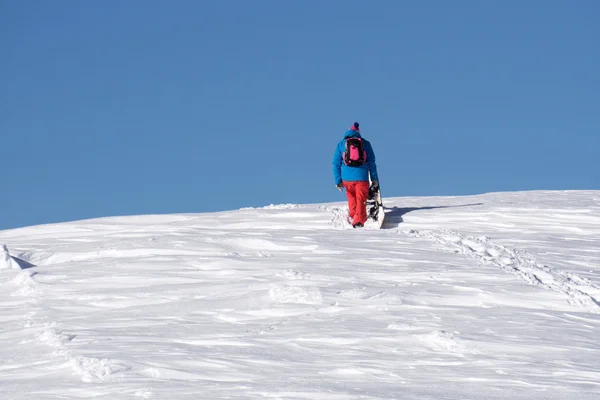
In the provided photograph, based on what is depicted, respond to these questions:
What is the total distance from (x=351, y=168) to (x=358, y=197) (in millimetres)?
442

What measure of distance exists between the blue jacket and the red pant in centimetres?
8

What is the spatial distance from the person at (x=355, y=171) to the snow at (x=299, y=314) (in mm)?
756

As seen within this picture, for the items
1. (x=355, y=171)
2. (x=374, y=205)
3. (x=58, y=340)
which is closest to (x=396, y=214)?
(x=374, y=205)

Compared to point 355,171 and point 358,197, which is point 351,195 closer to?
point 358,197

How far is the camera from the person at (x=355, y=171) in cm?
1294

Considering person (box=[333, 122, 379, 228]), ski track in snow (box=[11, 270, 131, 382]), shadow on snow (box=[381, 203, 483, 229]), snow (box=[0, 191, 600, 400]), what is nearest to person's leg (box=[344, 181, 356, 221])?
person (box=[333, 122, 379, 228])

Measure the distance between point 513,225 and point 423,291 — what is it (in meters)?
6.18

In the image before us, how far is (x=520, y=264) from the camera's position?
9.75 metres

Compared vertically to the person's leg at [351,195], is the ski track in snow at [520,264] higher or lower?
lower

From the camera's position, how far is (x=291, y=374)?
5121 mm

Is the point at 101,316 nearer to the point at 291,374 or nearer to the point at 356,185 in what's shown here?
the point at 291,374

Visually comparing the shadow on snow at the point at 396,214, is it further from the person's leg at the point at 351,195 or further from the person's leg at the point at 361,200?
the person's leg at the point at 351,195

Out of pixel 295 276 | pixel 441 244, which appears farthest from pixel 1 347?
pixel 441 244

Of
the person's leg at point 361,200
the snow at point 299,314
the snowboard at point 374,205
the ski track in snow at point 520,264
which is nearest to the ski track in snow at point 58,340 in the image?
the snow at point 299,314
